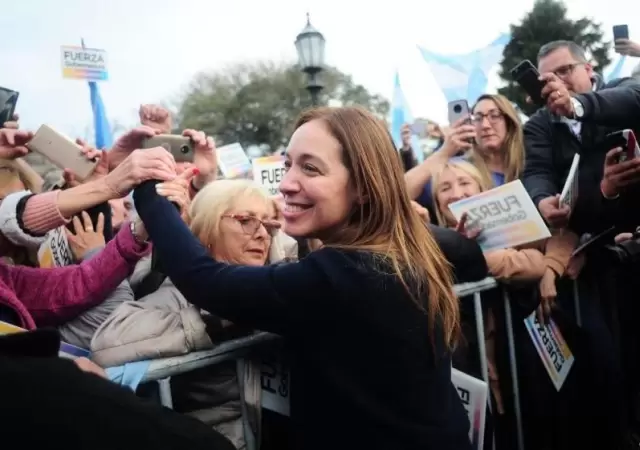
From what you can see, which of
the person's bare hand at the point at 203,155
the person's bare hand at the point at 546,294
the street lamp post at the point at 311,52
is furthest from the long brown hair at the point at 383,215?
the street lamp post at the point at 311,52

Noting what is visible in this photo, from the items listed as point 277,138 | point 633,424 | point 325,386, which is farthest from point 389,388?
point 277,138

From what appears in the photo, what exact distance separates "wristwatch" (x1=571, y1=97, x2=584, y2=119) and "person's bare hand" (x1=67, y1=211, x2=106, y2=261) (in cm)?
214

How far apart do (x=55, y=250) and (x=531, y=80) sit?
7.43 feet

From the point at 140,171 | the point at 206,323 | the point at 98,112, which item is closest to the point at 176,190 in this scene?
the point at 140,171

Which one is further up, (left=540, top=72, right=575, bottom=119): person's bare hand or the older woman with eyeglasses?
(left=540, top=72, right=575, bottom=119): person's bare hand

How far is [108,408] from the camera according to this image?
801 millimetres

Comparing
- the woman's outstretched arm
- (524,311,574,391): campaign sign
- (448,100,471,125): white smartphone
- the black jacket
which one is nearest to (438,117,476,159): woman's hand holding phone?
(448,100,471,125): white smartphone

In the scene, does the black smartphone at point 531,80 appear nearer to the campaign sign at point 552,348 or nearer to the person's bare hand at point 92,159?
the campaign sign at point 552,348

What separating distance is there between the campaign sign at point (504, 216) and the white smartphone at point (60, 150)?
1.48 meters

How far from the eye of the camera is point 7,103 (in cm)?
206

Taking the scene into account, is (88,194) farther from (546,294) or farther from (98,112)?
(98,112)

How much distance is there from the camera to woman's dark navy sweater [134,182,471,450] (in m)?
1.40

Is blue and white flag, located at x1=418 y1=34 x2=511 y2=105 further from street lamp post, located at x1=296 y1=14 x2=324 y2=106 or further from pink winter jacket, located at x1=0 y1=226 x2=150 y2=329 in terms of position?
street lamp post, located at x1=296 y1=14 x2=324 y2=106

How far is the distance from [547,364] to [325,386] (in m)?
1.54
